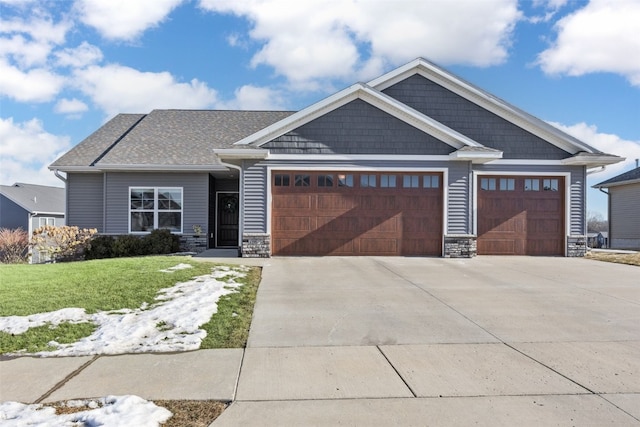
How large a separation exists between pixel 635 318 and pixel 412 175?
26.4 ft

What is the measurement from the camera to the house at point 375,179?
1352 centimetres

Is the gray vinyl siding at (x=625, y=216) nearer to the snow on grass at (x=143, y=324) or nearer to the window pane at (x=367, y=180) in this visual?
the window pane at (x=367, y=180)

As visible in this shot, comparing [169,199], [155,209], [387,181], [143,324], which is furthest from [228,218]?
[143,324]

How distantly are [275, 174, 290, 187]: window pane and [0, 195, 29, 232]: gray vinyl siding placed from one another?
2519cm

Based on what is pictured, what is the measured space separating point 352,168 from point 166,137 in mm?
8159

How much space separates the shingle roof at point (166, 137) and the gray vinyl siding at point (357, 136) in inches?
130

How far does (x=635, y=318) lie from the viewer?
21.6 ft

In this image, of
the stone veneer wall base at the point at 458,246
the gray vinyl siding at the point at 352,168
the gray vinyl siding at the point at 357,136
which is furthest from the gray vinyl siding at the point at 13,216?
the stone veneer wall base at the point at 458,246

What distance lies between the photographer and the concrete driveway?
361 cm

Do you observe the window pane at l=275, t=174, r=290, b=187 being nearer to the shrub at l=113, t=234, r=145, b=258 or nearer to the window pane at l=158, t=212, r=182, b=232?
→ the window pane at l=158, t=212, r=182, b=232

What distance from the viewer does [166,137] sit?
1723cm

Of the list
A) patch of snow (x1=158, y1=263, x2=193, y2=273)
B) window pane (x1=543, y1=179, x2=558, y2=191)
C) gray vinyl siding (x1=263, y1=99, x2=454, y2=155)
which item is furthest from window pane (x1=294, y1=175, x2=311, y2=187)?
window pane (x1=543, y1=179, x2=558, y2=191)

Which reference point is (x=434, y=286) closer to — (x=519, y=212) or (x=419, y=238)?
(x=419, y=238)

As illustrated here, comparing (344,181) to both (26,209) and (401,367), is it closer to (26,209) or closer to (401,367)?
(401,367)
